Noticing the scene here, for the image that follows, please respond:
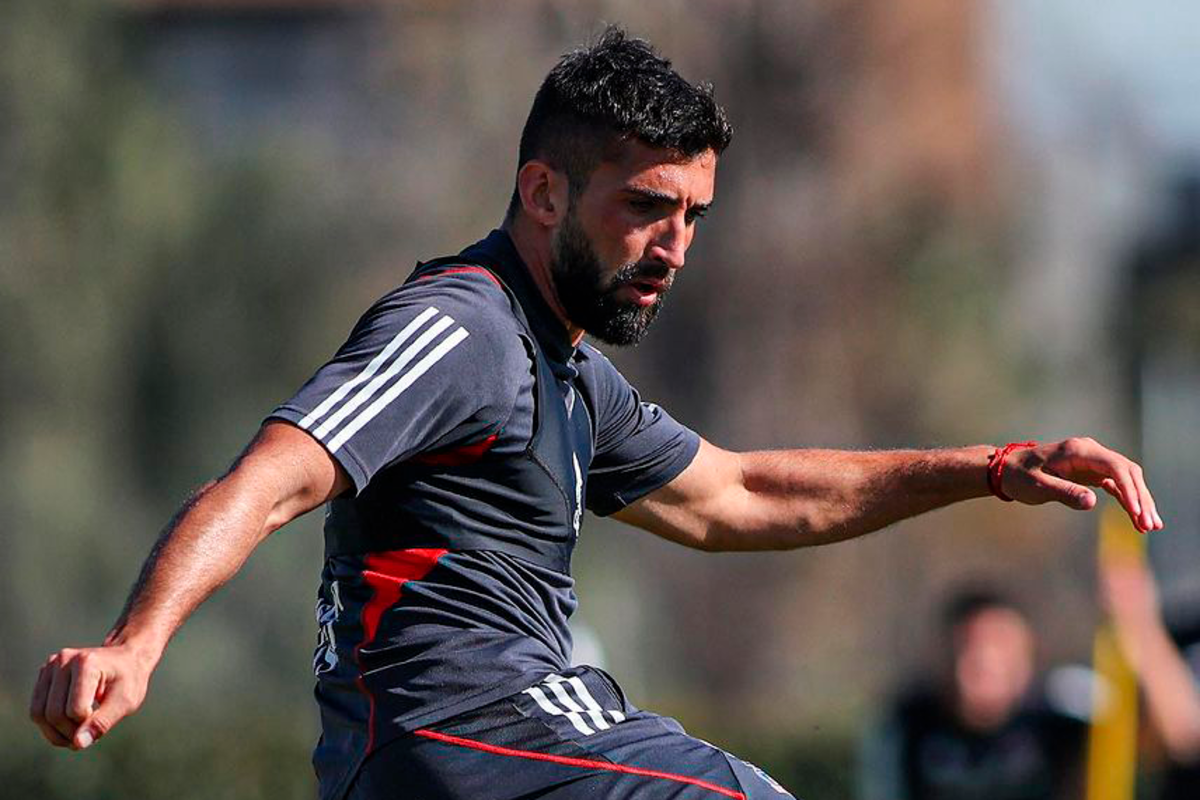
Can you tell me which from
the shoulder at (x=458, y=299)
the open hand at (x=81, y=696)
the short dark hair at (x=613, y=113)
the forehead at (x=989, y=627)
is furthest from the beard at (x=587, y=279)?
the forehead at (x=989, y=627)

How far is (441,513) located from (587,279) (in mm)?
Answer: 643

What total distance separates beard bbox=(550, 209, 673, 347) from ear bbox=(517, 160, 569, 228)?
4 centimetres

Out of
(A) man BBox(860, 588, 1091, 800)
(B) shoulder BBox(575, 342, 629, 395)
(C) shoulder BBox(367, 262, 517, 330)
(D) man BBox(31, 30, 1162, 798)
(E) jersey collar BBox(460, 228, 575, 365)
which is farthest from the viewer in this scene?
(A) man BBox(860, 588, 1091, 800)

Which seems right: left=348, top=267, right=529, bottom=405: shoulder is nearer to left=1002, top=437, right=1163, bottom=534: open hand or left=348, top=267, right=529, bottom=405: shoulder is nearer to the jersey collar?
the jersey collar

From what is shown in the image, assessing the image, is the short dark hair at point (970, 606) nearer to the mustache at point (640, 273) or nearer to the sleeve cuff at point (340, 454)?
the mustache at point (640, 273)

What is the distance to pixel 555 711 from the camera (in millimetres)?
4133

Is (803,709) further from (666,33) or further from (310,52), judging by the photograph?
(310,52)

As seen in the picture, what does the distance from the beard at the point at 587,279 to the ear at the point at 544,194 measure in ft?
0.13

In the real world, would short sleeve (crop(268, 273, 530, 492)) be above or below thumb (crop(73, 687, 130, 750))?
above

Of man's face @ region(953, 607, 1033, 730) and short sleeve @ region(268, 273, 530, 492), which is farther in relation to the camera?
man's face @ region(953, 607, 1033, 730)

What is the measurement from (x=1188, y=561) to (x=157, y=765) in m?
6.19

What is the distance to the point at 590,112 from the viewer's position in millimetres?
4605

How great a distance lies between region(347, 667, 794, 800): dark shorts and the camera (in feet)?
13.2

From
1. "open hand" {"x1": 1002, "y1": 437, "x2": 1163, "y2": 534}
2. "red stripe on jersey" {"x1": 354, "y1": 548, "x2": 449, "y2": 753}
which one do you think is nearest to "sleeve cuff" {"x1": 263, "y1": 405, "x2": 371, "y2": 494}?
"red stripe on jersey" {"x1": 354, "y1": 548, "x2": 449, "y2": 753}
